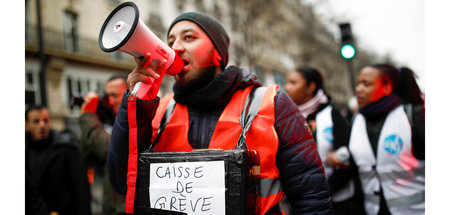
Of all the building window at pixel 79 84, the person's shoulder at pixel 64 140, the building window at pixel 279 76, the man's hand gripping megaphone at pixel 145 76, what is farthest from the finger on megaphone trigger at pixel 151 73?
the building window at pixel 279 76

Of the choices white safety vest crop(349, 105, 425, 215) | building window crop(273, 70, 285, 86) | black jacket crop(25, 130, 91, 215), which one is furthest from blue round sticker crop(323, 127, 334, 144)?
building window crop(273, 70, 285, 86)

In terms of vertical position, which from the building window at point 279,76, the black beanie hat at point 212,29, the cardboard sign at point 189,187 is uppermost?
the building window at point 279,76

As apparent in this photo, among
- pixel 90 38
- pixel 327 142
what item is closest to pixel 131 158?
pixel 327 142

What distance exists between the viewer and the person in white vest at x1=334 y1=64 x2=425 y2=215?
2.81 metres

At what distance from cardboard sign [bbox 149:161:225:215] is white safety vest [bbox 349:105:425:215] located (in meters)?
1.91

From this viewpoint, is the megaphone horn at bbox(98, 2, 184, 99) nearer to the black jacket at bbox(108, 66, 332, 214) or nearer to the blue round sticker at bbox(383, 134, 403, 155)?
the black jacket at bbox(108, 66, 332, 214)

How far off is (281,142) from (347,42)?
4363mm

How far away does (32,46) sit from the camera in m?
15.9

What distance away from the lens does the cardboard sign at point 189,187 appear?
1.52 m

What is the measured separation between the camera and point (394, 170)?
114 inches

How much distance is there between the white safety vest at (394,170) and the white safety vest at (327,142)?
6.9 inches

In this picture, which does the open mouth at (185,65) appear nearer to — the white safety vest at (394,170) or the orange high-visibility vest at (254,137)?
the orange high-visibility vest at (254,137)

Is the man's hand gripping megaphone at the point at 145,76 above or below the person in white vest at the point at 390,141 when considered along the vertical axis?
above

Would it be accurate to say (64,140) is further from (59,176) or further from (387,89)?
(387,89)
